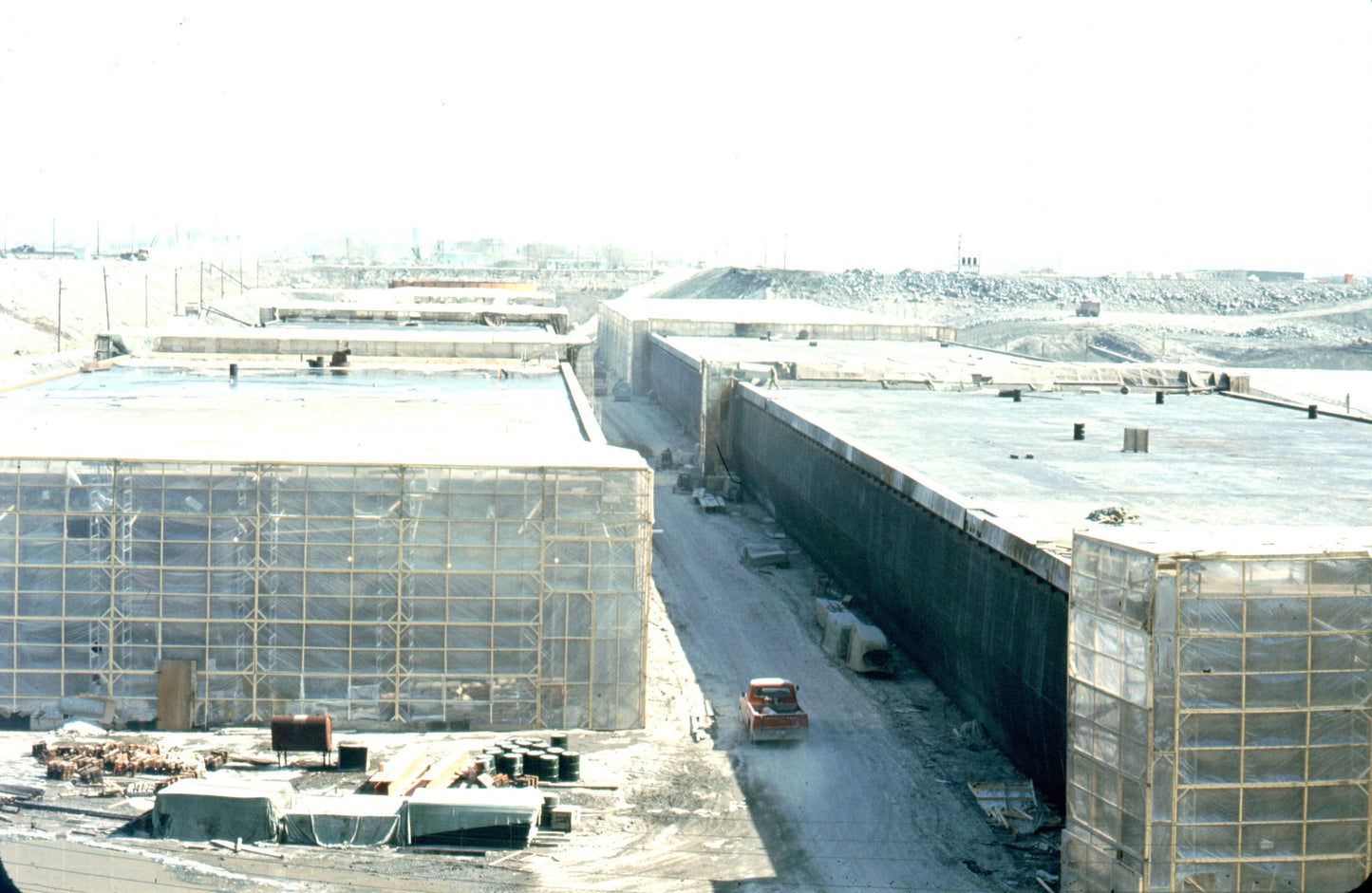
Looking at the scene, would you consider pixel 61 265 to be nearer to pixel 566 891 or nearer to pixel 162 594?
pixel 162 594

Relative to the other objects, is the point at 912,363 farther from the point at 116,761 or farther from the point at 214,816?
the point at 214,816

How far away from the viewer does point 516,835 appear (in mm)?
22578

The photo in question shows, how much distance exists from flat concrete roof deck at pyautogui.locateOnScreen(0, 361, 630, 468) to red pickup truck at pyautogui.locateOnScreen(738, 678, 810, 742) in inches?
207

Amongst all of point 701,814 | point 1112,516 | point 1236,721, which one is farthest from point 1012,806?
point 1236,721

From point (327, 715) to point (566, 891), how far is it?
862 centimetres

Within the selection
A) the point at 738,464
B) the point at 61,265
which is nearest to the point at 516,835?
the point at 738,464

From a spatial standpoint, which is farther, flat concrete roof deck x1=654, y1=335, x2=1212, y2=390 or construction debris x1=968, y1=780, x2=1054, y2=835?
flat concrete roof deck x1=654, y1=335, x2=1212, y2=390

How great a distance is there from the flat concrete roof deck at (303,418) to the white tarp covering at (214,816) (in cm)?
754

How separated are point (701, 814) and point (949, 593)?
9.82m

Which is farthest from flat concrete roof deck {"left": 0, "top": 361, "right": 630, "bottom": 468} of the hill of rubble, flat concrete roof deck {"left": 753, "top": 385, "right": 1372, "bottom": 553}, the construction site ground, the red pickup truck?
the hill of rubble

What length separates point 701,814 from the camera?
2427 cm

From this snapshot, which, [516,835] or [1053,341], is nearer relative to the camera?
[516,835]

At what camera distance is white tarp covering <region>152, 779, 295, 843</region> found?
2236 centimetres

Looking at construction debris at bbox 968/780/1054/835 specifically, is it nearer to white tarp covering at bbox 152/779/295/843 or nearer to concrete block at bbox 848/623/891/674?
concrete block at bbox 848/623/891/674
